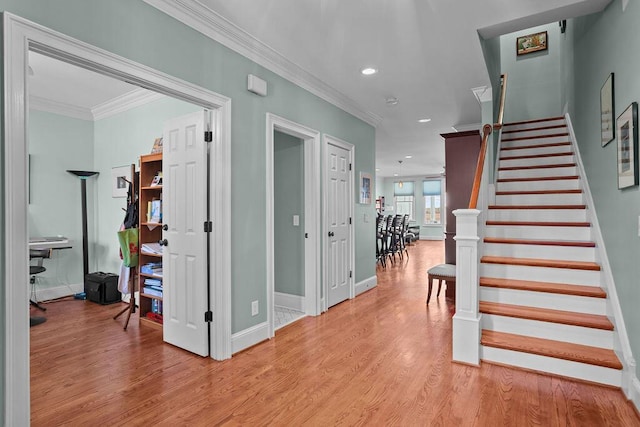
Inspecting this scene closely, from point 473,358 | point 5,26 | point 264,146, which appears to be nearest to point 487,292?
point 473,358

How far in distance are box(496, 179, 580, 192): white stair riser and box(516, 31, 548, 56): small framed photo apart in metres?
3.56

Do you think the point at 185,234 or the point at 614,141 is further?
the point at 185,234

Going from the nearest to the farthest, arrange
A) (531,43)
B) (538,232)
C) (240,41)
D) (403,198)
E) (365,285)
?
(240,41)
(538,232)
(365,285)
(531,43)
(403,198)

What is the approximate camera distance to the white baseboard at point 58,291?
4.47 meters

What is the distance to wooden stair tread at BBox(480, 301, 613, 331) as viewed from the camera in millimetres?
2527

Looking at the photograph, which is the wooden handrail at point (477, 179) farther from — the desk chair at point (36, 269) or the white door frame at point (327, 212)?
the desk chair at point (36, 269)

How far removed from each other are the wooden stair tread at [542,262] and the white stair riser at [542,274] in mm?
40

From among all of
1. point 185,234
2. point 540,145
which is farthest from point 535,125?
point 185,234

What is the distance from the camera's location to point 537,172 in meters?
4.40

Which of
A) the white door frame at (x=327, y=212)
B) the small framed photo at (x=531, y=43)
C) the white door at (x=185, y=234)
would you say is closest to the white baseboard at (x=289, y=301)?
the white door frame at (x=327, y=212)

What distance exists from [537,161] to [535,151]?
28 centimetres

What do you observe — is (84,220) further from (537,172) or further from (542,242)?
(537,172)

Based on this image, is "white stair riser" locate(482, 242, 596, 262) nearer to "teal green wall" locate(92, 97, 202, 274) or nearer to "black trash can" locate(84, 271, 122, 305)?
"teal green wall" locate(92, 97, 202, 274)

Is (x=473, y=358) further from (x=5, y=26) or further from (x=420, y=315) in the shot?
(x=5, y=26)
